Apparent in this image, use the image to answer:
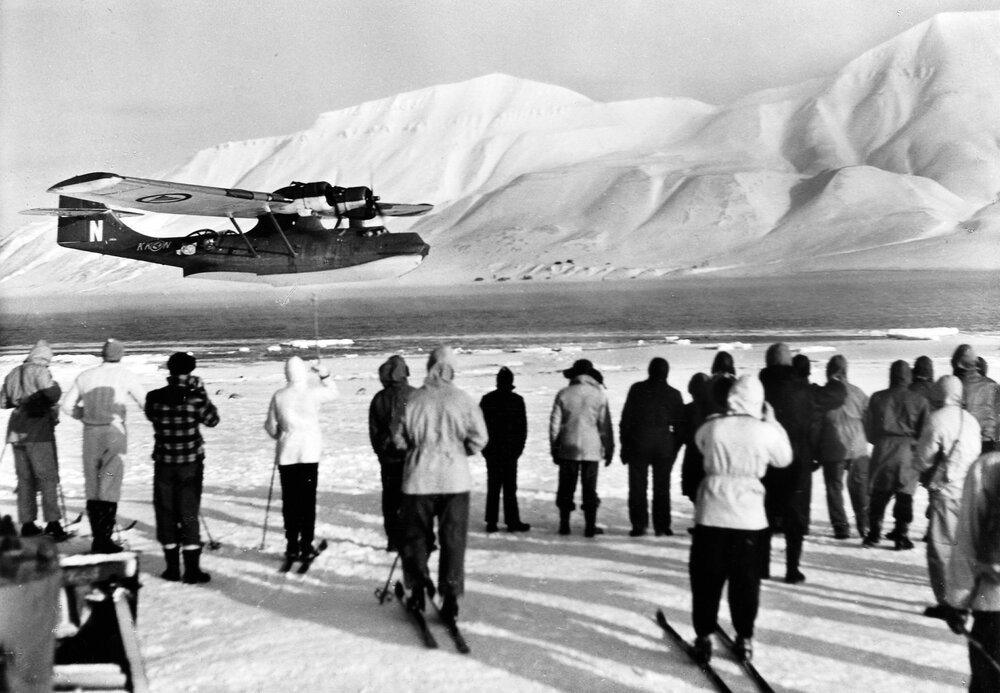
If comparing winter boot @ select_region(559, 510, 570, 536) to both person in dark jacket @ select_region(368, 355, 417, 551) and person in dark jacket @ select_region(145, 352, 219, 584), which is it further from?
person in dark jacket @ select_region(145, 352, 219, 584)

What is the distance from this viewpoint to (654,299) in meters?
106

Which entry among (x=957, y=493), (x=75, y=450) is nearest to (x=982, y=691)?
(x=957, y=493)

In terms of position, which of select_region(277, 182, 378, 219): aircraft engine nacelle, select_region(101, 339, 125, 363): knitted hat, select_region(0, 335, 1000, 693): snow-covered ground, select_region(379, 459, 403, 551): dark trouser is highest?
select_region(277, 182, 378, 219): aircraft engine nacelle

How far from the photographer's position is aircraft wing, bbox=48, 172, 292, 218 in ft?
43.3

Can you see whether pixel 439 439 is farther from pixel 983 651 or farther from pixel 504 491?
pixel 983 651

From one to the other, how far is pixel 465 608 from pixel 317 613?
3.63ft

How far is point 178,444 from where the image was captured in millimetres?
6809

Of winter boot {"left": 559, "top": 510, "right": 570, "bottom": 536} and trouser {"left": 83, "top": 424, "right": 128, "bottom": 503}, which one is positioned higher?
trouser {"left": 83, "top": 424, "right": 128, "bottom": 503}

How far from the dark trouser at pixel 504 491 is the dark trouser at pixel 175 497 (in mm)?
2859

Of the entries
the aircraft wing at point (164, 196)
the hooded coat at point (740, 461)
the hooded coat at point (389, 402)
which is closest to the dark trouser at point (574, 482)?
the hooded coat at point (389, 402)

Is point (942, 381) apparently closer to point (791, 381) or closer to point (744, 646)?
point (791, 381)

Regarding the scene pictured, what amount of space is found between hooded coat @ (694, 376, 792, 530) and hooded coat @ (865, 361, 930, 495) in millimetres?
3186

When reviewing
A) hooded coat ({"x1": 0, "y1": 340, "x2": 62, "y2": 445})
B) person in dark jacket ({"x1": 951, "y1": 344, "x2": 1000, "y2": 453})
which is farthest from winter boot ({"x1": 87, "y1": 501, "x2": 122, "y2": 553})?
person in dark jacket ({"x1": 951, "y1": 344, "x2": 1000, "y2": 453})

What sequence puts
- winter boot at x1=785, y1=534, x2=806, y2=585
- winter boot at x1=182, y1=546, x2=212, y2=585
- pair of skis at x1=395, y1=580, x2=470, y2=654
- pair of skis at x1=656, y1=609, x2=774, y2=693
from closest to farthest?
pair of skis at x1=656, y1=609, x2=774, y2=693
pair of skis at x1=395, y1=580, x2=470, y2=654
winter boot at x1=785, y1=534, x2=806, y2=585
winter boot at x1=182, y1=546, x2=212, y2=585
